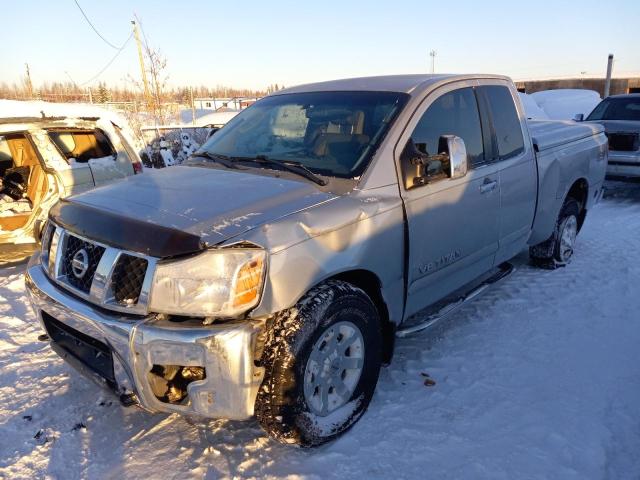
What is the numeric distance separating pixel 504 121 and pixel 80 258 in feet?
11.0

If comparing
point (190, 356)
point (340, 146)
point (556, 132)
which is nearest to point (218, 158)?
point (340, 146)

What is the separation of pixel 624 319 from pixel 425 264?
211cm

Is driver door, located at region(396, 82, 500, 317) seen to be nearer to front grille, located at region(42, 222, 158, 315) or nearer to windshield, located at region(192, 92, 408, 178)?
windshield, located at region(192, 92, 408, 178)

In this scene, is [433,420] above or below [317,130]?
below

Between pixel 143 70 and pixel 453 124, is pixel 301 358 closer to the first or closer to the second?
pixel 453 124

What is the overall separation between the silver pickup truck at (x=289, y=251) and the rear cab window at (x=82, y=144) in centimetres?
292

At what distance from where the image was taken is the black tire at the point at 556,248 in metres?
5.07

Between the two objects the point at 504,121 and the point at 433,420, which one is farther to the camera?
the point at 504,121

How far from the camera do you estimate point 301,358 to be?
7.73 feet

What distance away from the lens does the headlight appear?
2.17 meters

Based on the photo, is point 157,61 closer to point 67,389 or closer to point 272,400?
point 67,389

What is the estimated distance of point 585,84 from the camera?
27.1m

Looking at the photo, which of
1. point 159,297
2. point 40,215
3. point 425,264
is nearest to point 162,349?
point 159,297

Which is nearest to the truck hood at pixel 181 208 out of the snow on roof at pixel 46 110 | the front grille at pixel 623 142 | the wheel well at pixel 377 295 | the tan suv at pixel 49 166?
the wheel well at pixel 377 295
